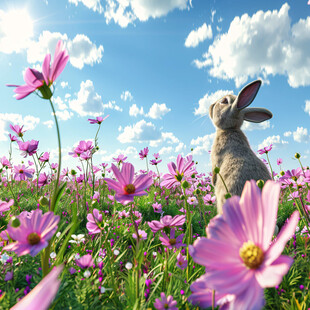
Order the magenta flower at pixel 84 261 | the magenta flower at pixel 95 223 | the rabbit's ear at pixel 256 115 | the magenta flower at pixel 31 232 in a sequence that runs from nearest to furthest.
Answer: the magenta flower at pixel 31 232
the magenta flower at pixel 84 261
the magenta flower at pixel 95 223
the rabbit's ear at pixel 256 115

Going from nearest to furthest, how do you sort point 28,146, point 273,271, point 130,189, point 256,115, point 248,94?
point 273,271 < point 130,189 < point 28,146 < point 248,94 < point 256,115

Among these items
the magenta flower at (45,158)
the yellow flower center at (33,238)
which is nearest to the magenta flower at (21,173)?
the magenta flower at (45,158)

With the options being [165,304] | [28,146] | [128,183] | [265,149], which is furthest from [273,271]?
[265,149]

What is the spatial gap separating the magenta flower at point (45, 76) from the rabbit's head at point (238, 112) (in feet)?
9.69

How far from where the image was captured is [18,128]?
3277 millimetres

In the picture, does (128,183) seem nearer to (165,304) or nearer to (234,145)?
(165,304)

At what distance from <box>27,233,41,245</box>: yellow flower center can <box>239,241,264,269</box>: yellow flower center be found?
33.7 inches

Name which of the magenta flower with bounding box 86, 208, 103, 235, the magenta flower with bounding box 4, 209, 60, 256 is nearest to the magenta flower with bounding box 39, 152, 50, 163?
the magenta flower with bounding box 86, 208, 103, 235

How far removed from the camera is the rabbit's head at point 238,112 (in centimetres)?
355

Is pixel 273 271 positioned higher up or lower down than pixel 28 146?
lower down

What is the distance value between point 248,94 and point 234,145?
2.60ft

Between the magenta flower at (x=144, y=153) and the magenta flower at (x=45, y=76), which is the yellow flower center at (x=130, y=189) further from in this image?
the magenta flower at (x=144, y=153)

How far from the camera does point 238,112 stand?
3.96 meters

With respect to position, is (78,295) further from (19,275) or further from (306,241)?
(306,241)
